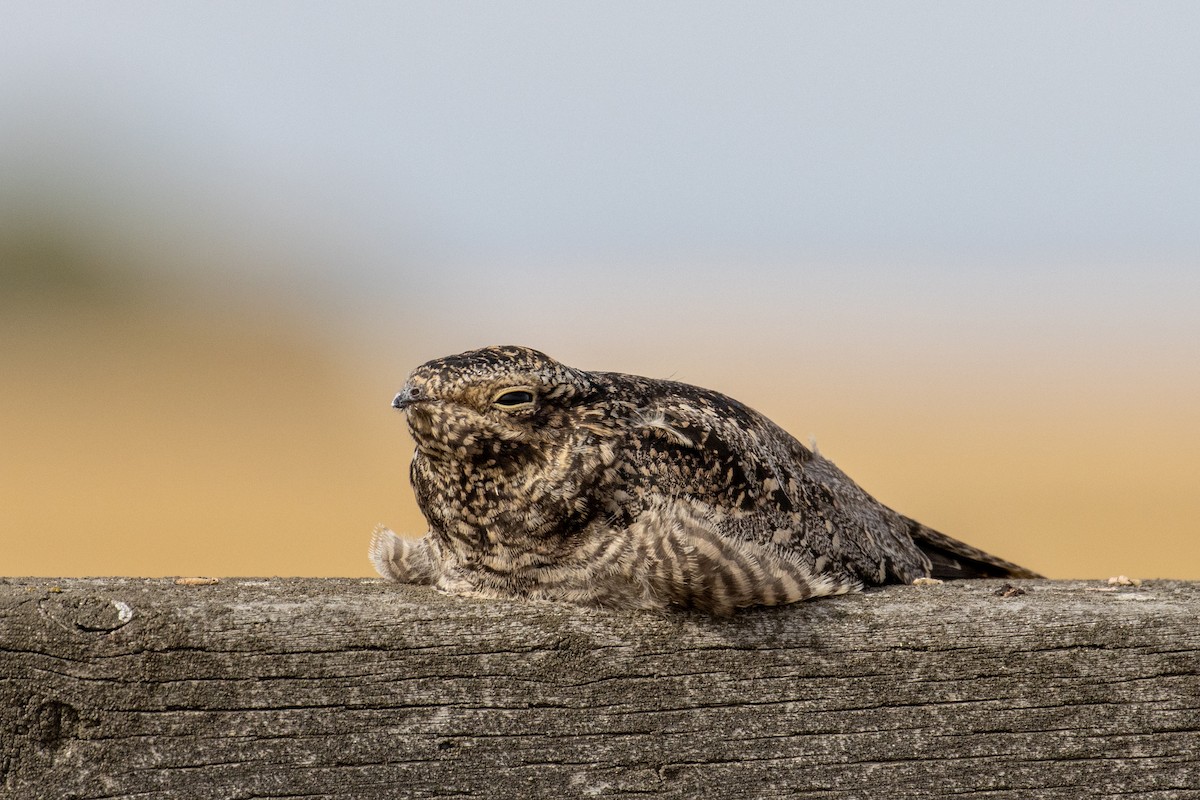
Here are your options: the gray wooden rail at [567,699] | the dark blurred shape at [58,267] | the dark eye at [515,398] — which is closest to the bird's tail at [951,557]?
the gray wooden rail at [567,699]

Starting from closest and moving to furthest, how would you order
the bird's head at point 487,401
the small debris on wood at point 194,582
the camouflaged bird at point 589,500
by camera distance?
the small debris on wood at point 194,582 → the camouflaged bird at point 589,500 → the bird's head at point 487,401

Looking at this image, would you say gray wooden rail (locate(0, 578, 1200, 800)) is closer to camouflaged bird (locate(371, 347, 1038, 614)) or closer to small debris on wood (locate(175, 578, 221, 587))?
small debris on wood (locate(175, 578, 221, 587))

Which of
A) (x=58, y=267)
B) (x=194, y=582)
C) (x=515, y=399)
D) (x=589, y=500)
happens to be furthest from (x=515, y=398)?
(x=58, y=267)

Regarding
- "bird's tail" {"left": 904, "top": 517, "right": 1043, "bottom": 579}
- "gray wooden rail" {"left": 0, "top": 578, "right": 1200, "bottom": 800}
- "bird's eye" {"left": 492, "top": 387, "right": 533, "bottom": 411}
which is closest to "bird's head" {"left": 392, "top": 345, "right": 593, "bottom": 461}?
"bird's eye" {"left": 492, "top": 387, "right": 533, "bottom": 411}

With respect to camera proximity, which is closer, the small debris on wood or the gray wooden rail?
the gray wooden rail

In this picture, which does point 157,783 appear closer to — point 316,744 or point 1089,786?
point 316,744

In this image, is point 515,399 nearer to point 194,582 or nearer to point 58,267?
point 194,582

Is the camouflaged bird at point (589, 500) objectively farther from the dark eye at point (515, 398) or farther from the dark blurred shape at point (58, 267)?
the dark blurred shape at point (58, 267)
